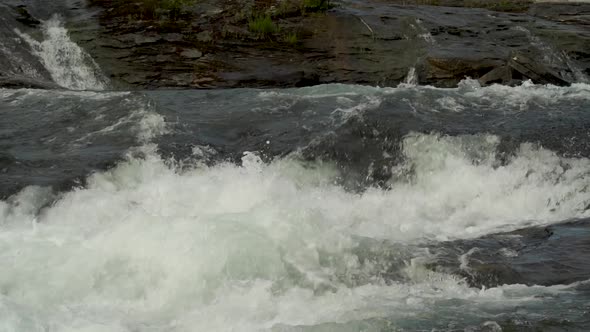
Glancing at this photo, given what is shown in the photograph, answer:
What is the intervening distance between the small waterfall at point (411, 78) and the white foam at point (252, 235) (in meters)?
4.32

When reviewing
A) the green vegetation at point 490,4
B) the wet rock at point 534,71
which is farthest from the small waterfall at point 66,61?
the green vegetation at point 490,4

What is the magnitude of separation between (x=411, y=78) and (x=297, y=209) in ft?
24.9

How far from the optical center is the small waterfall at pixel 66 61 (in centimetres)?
1505

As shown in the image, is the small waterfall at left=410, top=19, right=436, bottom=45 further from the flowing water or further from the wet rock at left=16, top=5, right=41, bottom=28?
the wet rock at left=16, top=5, right=41, bottom=28

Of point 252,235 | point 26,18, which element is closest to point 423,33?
point 26,18

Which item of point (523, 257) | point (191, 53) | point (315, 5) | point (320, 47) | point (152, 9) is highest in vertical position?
point (315, 5)

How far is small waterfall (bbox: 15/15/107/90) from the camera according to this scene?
15.0m

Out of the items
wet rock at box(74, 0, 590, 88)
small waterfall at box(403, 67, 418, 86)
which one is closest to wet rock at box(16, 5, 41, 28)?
wet rock at box(74, 0, 590, 88)

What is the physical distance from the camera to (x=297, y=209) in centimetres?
775

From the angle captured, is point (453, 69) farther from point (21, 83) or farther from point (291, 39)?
point (21, 83)

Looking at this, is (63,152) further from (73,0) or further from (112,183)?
(73,0)

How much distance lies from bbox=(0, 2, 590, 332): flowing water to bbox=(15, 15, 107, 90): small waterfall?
2254 millimetres

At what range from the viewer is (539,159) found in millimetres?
10070

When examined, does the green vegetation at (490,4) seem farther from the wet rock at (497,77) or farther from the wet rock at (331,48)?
the wet rock at (497,77)
